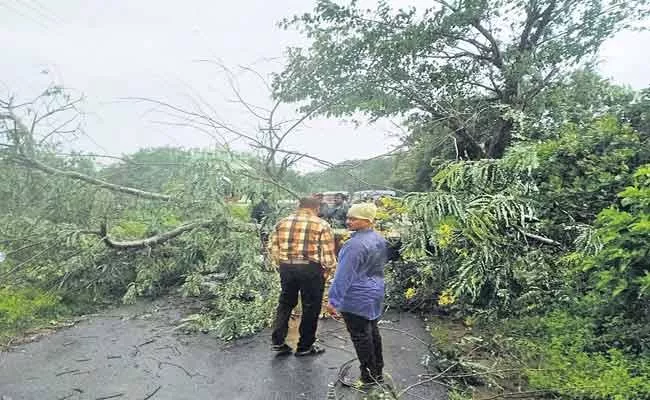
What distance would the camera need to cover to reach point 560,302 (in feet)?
15.1

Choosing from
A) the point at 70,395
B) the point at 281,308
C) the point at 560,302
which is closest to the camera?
the point at 70,395

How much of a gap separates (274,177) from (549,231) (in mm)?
3864

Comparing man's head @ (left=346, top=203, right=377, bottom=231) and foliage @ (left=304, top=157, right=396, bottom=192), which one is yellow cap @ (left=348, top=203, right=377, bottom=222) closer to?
man's head @ (left=346, top=203, right=377, bottom=231)

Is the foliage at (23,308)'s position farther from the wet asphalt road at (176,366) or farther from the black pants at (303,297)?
the black pants at (303,297)

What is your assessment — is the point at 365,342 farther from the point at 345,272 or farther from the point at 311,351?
the point at 311,351

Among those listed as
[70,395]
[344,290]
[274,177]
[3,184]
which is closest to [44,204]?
[3,184]

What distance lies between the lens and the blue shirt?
334cm

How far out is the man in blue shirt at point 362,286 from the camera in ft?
11.0

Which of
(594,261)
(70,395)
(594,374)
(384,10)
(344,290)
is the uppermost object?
(384,10)

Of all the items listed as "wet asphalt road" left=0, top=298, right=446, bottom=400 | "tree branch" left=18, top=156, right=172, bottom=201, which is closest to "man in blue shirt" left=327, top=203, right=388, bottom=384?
"wet asphalt road" left=0, top=298, right=446, bottom=400

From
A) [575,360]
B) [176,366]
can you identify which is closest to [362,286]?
[575,360]

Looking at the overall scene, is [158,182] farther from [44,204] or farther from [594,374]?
[594,374]

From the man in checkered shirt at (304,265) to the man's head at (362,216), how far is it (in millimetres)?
672

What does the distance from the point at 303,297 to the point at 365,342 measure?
0.94 metres
